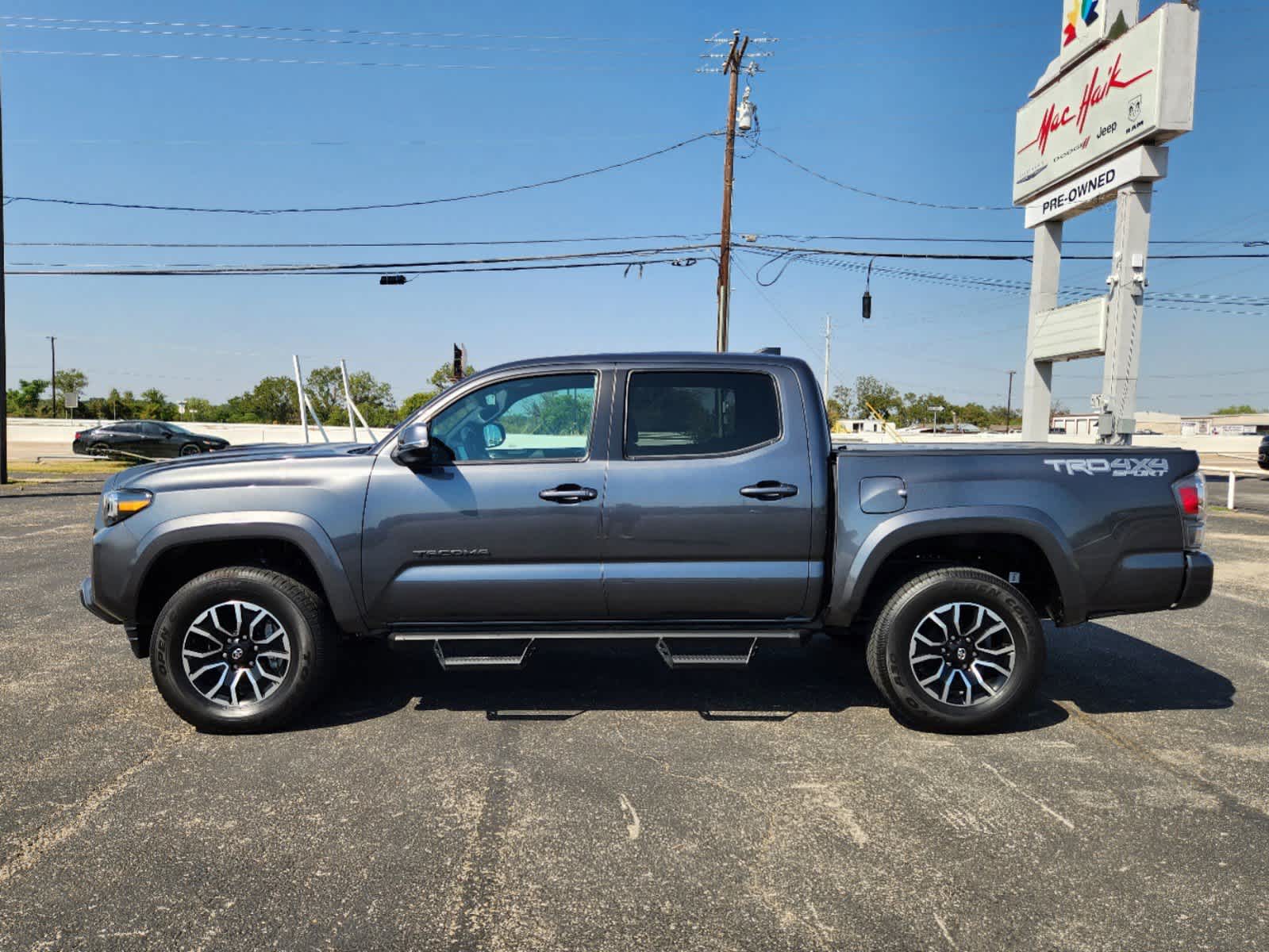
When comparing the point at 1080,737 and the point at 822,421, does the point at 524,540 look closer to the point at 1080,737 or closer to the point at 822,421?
the point at 822,421

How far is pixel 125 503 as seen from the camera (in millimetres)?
4047

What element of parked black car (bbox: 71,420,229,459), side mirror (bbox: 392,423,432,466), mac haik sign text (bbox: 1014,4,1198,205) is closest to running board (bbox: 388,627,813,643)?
side mirror (bbox: 392,423,432,466)

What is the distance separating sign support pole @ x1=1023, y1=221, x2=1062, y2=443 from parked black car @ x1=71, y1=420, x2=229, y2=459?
82.2 feet

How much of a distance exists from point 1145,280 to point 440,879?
1697 cm

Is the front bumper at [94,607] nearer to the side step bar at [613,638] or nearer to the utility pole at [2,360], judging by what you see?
the side step bar at [613,638]

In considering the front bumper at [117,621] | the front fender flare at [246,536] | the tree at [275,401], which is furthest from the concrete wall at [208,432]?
the tree at [275,401]

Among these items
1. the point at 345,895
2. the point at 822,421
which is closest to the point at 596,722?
the point at 345,895

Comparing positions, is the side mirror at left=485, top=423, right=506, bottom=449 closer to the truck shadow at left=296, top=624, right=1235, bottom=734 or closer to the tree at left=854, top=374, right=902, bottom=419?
the truck shadow at left=296, top=624, right=1235, bottom=734

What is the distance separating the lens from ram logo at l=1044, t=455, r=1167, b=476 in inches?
160

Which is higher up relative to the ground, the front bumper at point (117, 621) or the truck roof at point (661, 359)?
the truck roof at point (661, 359)

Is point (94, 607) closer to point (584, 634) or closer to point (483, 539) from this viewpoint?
point (483, 539)

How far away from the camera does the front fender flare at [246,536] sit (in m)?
3.99

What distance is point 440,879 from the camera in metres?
2.78

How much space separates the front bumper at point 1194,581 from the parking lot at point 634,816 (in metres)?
0.70
